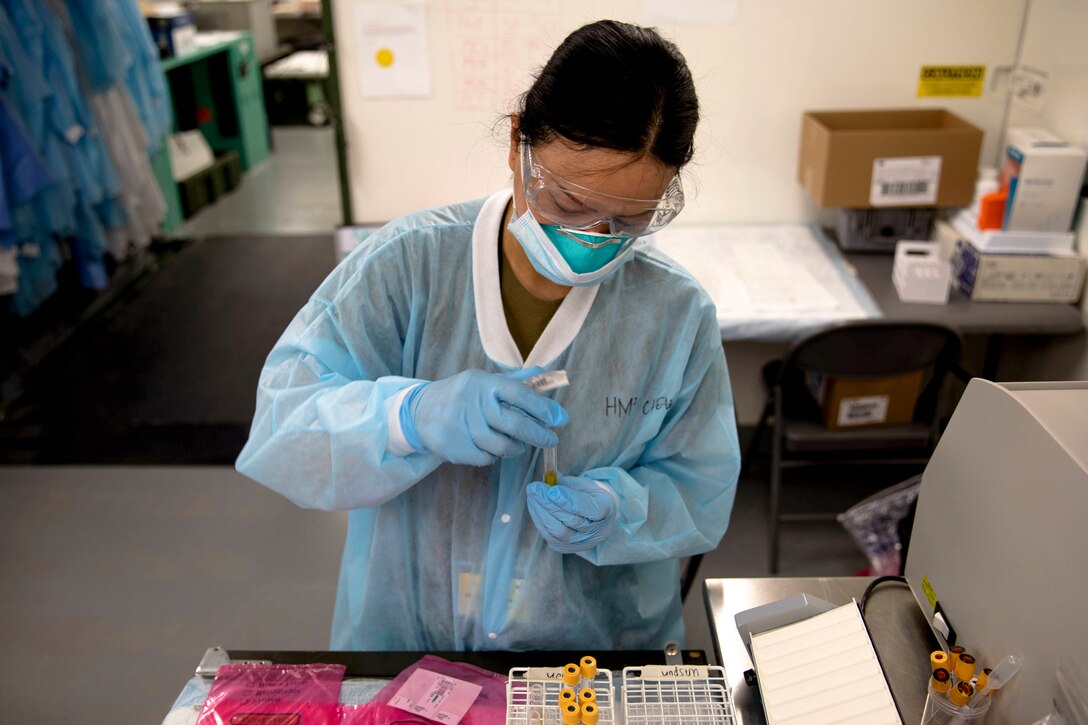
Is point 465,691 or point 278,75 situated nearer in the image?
point 465,691

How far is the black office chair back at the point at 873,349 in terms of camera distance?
6.79 feet

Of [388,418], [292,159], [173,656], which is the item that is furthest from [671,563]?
[292,159]

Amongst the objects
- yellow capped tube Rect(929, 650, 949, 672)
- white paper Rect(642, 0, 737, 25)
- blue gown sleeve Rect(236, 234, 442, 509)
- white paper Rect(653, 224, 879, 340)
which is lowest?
white paper Rect(653, 224, 879, 340)

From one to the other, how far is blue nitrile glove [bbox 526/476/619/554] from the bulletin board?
168 cm

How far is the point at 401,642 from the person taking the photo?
125 cm

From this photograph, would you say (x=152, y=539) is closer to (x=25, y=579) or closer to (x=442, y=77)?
(x=25, y=579)

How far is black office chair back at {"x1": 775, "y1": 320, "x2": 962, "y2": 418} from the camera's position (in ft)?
6.79

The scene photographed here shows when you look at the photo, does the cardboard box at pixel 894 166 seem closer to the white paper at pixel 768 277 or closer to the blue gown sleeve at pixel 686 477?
the white paper at pixel 768 277

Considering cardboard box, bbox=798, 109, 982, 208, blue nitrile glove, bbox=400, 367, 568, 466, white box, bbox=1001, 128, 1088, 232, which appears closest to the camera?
blue nitrile glove, bbox=400, 367, 568, 466

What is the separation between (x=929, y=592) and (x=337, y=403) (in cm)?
75

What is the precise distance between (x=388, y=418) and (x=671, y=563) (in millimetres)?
561

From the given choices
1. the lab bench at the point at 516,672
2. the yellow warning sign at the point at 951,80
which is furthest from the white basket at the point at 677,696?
the yellow warning sign at the point at 951,80

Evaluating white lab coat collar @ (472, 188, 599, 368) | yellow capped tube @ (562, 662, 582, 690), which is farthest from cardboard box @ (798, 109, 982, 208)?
yellow capped tube @ (562, 662, 582, 690)

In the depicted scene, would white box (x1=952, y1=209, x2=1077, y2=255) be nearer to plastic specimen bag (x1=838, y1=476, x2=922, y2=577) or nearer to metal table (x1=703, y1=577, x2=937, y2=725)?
plastic specimen bag (x1=838, y1=476, x2=922, y2=577)
